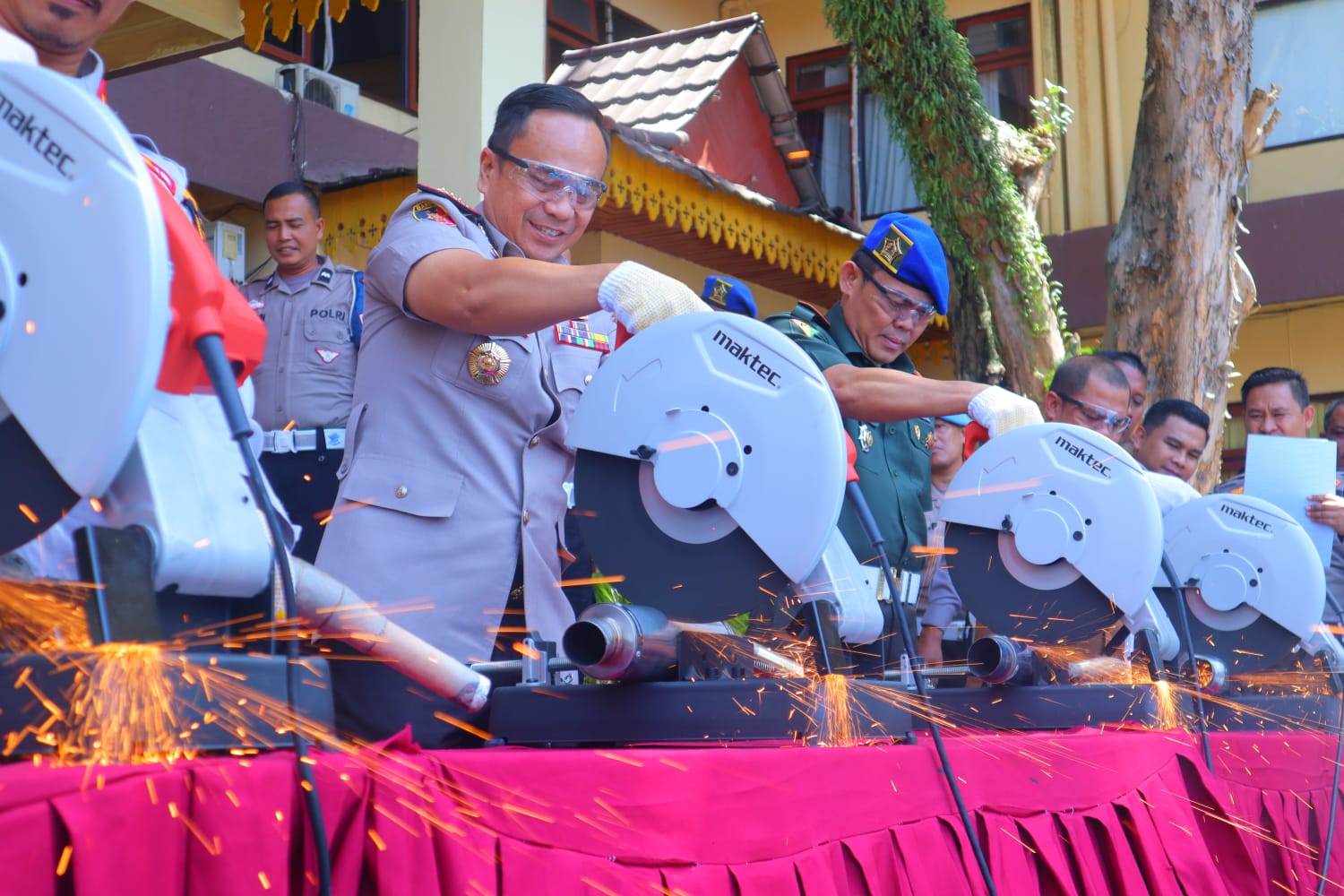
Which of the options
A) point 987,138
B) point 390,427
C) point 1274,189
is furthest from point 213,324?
point 1274,189

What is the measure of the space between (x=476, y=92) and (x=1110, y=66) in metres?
6.64

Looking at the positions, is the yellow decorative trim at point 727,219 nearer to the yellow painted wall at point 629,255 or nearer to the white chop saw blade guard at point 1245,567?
the yellow painted wall at point 629,255

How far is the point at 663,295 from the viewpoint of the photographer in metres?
1.79

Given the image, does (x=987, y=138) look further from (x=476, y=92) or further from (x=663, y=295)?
(x=663, y=295)

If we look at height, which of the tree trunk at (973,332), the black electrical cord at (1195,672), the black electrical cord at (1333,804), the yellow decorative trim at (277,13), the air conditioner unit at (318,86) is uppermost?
the air conditioner unit at (318,86)

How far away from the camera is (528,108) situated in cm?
220

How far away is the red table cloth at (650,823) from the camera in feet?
3.23

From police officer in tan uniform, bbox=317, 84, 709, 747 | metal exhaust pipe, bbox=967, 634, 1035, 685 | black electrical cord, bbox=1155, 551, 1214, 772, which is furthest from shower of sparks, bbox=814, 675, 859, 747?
black electrical cord, bbox=1155, 551, 1214, 772

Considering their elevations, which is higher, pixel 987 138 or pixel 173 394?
pixel 987 138

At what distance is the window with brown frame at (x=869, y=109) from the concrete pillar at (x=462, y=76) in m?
5.77

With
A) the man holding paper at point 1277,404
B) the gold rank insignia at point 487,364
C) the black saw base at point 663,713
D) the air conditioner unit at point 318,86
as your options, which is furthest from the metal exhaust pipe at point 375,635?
the air conditioner unit at point 318,86

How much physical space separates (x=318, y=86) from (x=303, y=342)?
2.94m

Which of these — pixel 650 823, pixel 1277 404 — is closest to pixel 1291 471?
pixel 1277 404

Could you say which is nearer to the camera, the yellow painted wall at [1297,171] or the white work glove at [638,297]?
the white work glove at [638,297]
